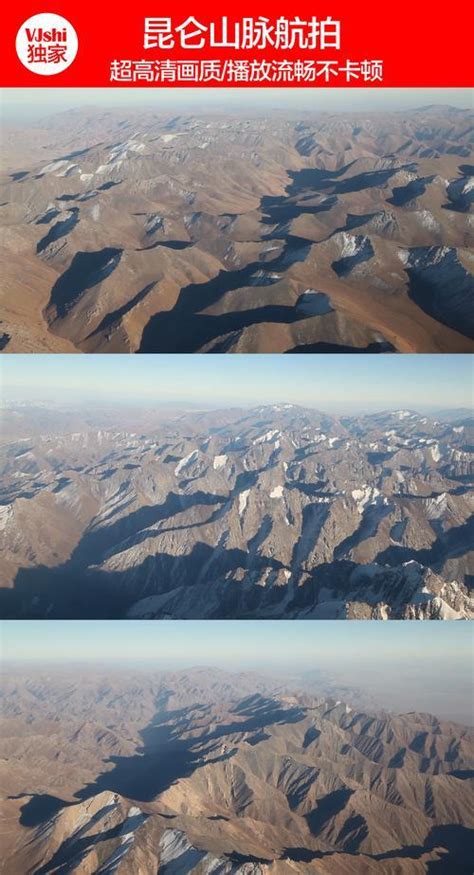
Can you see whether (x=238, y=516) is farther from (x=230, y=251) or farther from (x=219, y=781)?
(x=230, y=251)

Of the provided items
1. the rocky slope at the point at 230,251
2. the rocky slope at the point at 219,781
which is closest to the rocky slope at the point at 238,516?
the rocky slope at the point at 219,781

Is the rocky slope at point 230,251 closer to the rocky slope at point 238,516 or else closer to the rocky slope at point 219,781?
the rocky slope at point 238,516

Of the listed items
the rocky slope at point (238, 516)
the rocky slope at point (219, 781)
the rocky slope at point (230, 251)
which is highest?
the rocky slope at point (230, 251)

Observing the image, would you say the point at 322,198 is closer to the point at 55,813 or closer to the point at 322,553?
the point at 322,553

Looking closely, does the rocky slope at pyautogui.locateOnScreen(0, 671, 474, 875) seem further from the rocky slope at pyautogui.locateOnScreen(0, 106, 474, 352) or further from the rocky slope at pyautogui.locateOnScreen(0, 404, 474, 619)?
the rocky slope at pyautogui.locateOnScreen(0, 106, 474, 352)

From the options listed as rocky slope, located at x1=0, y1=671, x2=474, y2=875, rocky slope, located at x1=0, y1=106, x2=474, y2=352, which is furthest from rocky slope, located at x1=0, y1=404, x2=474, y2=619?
rocky slope, located at x1=0, y1=106, x2=474, y2=352

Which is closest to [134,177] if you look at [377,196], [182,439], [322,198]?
[322,198]
